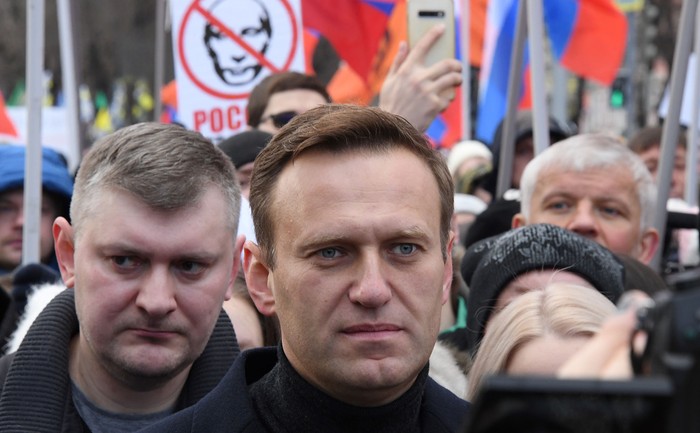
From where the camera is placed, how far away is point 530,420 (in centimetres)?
94

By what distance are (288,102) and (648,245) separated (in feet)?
6.12

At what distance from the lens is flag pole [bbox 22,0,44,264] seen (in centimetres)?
463

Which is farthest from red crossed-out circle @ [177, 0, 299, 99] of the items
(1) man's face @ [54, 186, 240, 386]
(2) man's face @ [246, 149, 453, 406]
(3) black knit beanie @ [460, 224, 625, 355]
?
(2) man's face @ [246, 149, 453, 406]

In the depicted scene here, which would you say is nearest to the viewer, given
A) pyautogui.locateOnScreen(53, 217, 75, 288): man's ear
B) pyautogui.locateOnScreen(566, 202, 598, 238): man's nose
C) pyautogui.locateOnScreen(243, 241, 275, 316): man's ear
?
pyautogui.locateOnScreen(243, 241, 275, 316): man's ear

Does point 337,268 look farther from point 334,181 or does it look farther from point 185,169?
point 185,169

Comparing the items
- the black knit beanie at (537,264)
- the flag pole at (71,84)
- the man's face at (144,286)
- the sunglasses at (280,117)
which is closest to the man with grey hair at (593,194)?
the black knit beanie at (537,264)

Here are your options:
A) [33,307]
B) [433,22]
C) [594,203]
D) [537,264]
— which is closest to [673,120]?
[594,203]

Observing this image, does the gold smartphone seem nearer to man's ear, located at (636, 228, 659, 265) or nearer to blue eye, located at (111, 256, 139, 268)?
man's ear, located at (636, 228, 659, 265)

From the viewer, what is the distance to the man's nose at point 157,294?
2820mm

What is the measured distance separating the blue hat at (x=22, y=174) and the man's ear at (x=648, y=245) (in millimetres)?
2398

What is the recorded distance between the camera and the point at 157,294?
2.83 meters

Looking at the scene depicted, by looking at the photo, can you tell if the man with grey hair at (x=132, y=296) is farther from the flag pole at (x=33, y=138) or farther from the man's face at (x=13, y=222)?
the man's face at (x=13, y=222)

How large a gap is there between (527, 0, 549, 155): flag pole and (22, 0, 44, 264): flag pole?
84.7 inches

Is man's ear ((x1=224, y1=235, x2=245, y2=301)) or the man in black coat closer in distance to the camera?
the man in black coat
